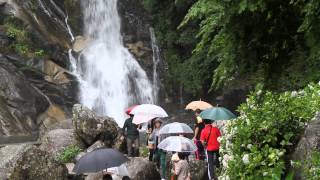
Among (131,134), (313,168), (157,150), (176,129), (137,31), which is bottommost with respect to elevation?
(313,168)

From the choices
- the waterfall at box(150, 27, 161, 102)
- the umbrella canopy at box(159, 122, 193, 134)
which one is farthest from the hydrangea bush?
the waterfall at box(150, 27, 161, 102)

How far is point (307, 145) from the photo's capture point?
4320 millimetres

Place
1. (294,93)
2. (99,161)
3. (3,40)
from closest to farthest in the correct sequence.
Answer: (294,93), (99,161), (3,40)

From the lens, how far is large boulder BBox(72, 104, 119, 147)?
14.1 m

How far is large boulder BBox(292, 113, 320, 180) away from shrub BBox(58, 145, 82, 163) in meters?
9.85

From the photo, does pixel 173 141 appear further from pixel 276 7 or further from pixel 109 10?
pixel 109 10

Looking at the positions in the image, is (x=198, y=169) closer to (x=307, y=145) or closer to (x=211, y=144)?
(x=211, y=144)

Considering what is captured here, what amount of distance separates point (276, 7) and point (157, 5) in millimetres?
25649

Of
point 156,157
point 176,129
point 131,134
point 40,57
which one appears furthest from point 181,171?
point 40,57

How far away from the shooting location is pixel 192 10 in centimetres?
411

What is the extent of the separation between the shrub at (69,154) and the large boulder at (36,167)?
2.54 m

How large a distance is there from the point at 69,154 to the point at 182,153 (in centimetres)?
552

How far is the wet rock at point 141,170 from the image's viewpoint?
37.1 feet

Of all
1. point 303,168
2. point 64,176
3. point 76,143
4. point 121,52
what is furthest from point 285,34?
point 121,52
